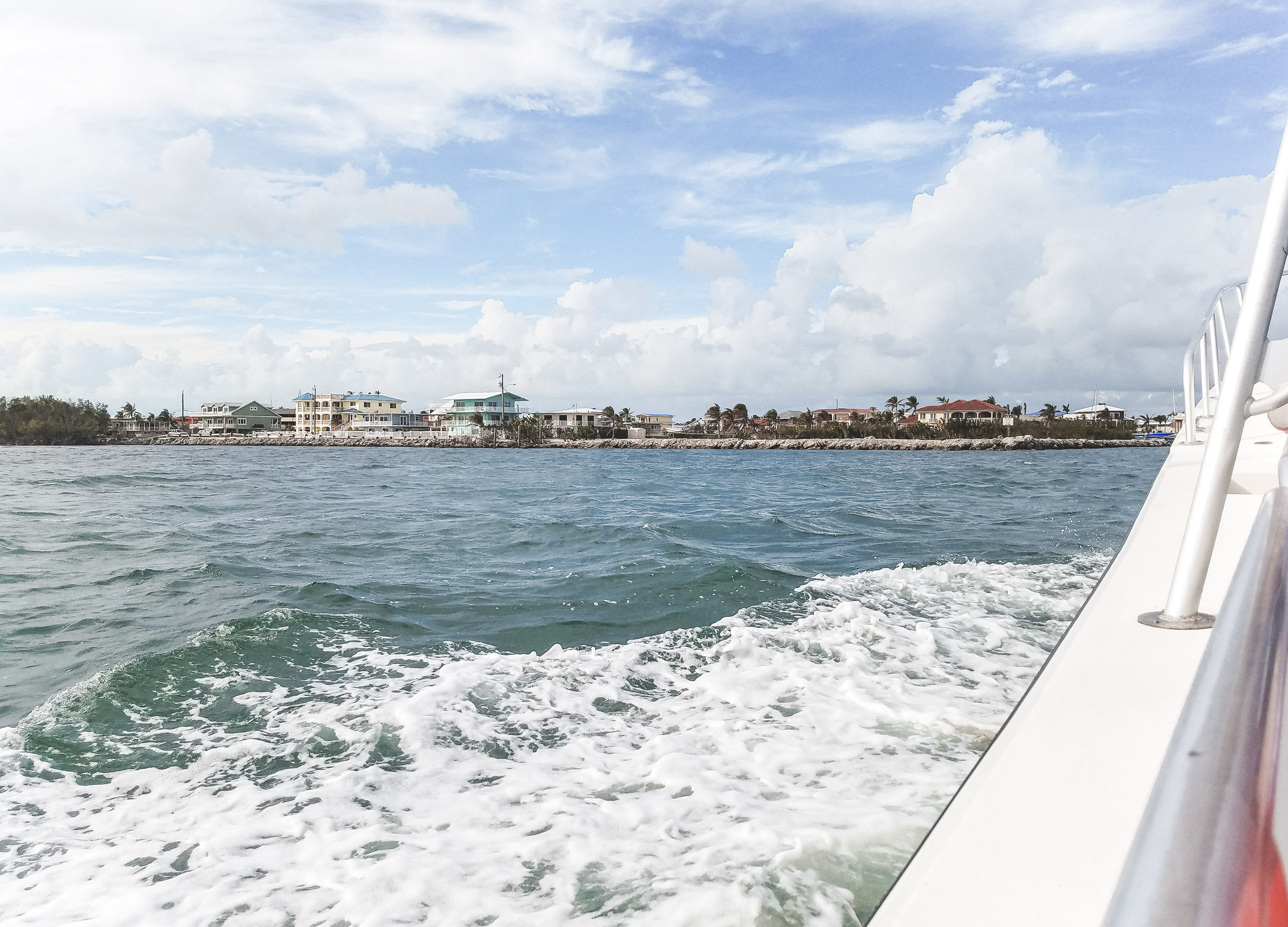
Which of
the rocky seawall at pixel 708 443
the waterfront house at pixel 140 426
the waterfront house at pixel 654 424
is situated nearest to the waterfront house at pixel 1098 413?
the rocky seawall at pixel 708 443

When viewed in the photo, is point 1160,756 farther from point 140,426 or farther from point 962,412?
point 140,426

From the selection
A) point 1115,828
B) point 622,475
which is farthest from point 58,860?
point 622,475

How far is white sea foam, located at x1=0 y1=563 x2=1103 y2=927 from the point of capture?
83.7 inches

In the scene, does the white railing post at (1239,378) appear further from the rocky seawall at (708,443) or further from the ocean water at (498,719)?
the rocky seawall at (708,443)

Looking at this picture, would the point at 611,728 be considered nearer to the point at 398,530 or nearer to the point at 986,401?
the point at 398,530

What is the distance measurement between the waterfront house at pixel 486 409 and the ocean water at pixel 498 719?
272 ft

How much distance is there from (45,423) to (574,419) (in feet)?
204

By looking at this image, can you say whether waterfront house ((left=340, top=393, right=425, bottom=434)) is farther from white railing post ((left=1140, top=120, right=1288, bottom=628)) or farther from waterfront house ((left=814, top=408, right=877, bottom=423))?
white railing post ((left=1140, top=120, right=1288, bottom=628))

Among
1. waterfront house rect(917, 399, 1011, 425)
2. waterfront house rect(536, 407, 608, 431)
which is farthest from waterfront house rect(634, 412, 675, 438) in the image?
waterfront house rect(917, 399, 1011, 425)

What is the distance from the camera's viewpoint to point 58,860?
7.93 ft

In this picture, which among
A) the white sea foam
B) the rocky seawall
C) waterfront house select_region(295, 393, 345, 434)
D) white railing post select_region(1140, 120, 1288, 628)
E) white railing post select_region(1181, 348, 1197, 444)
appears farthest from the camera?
waterfront house select_region(295, 393, 345, 434)

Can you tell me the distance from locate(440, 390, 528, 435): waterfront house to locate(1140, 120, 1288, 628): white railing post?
294 ft

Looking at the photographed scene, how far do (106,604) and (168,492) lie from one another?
1197cm

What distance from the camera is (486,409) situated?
3607 inches
